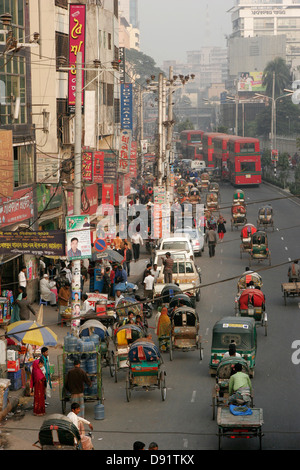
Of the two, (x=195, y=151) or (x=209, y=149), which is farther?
(x=195, y=151)

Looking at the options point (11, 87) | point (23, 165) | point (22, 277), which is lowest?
point (22, 277)

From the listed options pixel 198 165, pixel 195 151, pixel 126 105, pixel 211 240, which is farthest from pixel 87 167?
pixel 195 151

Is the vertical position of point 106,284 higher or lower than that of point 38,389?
lower

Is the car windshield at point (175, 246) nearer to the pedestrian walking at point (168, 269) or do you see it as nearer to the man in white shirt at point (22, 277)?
the pedestrian walking at point (168, 269)

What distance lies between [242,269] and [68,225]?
16476 millimetres

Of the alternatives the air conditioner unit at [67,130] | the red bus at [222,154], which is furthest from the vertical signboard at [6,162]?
the red bus at [222,154]

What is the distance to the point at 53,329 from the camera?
92.6 ft

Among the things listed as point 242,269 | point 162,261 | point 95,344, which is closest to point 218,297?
point 162,261

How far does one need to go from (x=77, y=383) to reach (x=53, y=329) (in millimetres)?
9259

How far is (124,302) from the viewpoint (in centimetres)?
2675

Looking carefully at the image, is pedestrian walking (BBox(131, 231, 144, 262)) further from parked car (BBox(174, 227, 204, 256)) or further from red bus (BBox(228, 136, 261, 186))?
red bus (BBox(228, 136, 261, 186))

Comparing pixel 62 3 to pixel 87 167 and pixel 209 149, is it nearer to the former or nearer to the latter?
pixel 87 167

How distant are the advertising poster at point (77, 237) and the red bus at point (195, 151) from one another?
8417 cm

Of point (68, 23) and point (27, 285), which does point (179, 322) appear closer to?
point (27, 285)
